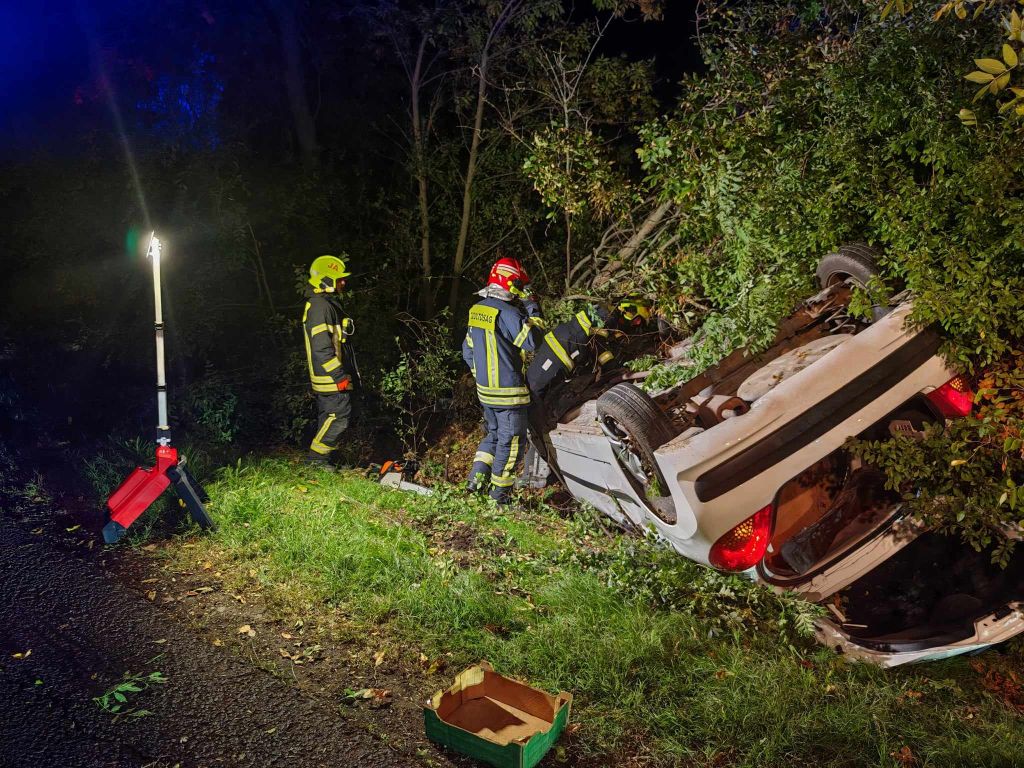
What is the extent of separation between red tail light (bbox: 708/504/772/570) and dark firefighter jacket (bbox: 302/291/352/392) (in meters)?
4.38

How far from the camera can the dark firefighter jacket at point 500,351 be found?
251 inches

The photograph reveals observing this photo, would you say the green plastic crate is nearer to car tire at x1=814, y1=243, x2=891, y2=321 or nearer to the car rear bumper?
the car rear bumper

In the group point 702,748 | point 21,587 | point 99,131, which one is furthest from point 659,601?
point 99,131

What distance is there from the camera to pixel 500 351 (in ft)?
21.0

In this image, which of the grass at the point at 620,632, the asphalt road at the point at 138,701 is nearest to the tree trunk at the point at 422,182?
the grass at the point at 620,632

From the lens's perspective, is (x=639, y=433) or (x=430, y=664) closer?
(x=430, y=664)

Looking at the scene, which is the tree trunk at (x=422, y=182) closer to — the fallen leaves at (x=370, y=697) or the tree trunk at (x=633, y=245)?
the tree trunk at (x=633, y=245)

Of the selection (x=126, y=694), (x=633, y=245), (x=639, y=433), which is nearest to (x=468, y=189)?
(x=633, y=245)

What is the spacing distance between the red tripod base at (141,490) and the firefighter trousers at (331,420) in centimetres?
218

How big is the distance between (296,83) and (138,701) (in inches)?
309

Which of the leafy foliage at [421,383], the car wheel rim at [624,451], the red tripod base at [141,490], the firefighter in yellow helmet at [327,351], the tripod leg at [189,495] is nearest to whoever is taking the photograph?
the car wheel rim at [624,451]

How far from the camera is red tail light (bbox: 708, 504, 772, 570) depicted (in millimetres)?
3900

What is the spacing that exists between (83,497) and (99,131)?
13.3ft

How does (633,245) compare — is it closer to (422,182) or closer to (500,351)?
(500,351)
